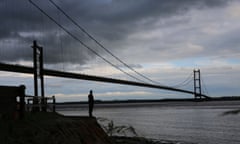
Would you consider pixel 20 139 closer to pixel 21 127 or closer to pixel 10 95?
pixel 21 127

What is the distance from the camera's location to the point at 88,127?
44.0 ft

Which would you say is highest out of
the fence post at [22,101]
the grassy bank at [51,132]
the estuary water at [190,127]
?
the fence post at [22,101]

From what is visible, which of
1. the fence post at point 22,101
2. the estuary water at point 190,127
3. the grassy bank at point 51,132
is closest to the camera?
the grassy bank at point 51,132

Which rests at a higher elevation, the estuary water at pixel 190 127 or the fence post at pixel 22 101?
the fence post at pixel 22 101

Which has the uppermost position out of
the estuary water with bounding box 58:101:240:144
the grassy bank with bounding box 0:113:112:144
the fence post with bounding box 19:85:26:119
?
the fence post with bounding box 19:85:26:119

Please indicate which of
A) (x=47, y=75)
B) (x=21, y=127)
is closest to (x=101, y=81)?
(x=47, y=75)

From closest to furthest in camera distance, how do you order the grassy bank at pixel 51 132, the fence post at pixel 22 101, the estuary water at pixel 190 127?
the grassy bank at pixel 51 132 → the fence post at pixel 22 101 → the estuary water at pixel 190 127

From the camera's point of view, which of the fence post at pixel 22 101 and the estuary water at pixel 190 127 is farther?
the estuary water at pixel 190 127

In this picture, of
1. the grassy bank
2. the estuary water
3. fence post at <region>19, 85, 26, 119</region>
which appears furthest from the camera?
the estuary water

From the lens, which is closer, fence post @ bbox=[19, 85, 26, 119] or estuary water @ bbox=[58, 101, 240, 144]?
fence post @ bbox=[19, 85, 26, 119]

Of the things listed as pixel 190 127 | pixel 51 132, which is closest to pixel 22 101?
pixel 51 132

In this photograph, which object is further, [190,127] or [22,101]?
[190,127]

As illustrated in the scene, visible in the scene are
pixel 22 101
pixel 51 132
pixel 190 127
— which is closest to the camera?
pixel 51 132

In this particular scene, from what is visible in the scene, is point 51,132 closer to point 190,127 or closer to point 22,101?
point 22,101
